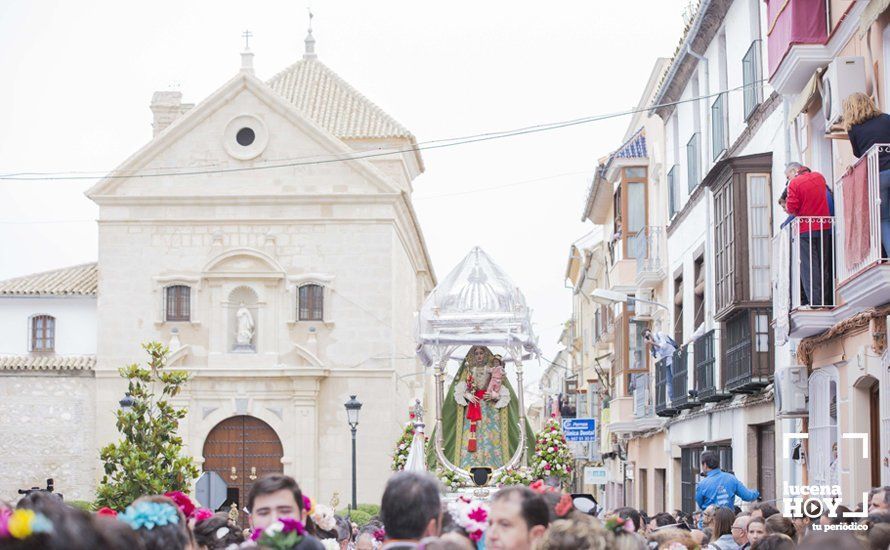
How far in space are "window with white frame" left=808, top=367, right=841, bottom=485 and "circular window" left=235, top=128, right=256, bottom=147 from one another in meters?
28.1

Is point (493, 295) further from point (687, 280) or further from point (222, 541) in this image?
point (222, 541)

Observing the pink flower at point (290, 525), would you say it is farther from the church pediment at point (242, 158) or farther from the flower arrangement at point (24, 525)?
the church pediment at point (242, 158)

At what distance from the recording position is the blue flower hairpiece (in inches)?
242

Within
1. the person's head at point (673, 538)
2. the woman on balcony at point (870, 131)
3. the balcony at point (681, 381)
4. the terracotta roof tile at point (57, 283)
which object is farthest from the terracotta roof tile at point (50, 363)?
the person's head at point (673, 538)

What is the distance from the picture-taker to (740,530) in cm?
1061

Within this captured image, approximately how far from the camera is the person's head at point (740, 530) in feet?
34.5

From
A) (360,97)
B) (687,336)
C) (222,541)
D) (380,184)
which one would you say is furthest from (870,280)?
(360,97)

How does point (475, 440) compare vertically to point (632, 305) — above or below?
below

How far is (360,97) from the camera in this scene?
161ft

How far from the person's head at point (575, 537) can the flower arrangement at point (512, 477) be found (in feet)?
40.0

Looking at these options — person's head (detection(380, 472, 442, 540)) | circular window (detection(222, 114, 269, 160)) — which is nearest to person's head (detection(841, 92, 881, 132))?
person's head (detection(380, 472, 442, 540))

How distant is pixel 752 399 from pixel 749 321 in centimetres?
161

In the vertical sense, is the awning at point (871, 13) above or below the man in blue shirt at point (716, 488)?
above

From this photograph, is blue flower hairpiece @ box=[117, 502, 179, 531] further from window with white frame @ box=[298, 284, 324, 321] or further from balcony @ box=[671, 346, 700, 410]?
window with white frame @ box=[298, 284, 324, 321]
